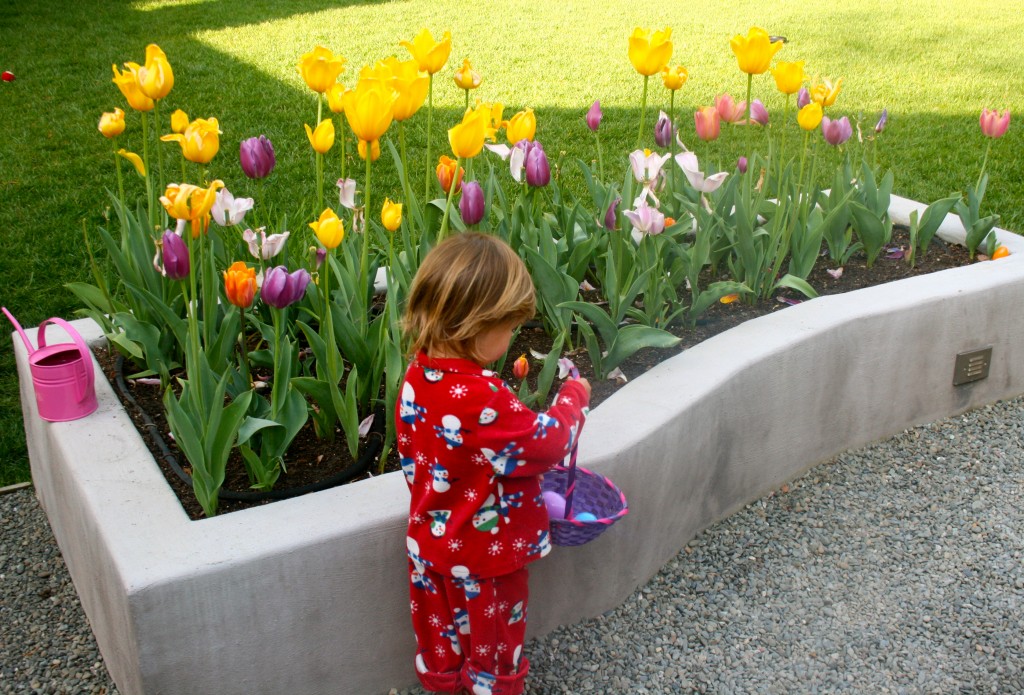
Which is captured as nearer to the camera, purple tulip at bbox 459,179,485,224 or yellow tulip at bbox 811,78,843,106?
purple tulip at bbox 459,179,485,224

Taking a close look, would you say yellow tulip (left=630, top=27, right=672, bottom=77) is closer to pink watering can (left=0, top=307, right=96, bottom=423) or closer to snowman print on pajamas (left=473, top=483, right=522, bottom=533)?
snowman print on pajamas (left=473, top=483, right=522, bottom=533)

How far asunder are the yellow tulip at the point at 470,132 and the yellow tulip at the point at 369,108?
19 cm

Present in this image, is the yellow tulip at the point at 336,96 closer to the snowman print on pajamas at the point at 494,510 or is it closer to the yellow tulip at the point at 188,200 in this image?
the yellow tulip at the point at 188,200

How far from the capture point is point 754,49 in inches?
113

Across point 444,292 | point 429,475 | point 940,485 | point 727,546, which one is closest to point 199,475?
point 429,475

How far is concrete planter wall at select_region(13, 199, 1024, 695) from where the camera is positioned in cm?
197

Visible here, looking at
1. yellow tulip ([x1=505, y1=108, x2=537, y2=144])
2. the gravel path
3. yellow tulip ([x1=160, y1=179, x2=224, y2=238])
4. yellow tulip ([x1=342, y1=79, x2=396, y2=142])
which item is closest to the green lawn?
yellow tulip ([x1=505, y1=108, x2=537, y2=144])

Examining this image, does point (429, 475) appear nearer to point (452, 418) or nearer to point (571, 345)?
point (452, 418)

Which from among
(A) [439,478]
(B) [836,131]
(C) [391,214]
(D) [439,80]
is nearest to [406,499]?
(A) [439,478]

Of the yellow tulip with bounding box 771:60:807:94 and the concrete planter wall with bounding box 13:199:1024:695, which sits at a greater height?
the yellow tulip with bounding box 771:60:807:94

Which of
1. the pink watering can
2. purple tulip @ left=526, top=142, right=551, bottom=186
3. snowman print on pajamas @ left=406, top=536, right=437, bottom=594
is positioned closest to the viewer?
snowman print on pajamas @ left=406, top=536, right=437, bottom=594

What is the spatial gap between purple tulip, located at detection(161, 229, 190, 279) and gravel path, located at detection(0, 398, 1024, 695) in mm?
874

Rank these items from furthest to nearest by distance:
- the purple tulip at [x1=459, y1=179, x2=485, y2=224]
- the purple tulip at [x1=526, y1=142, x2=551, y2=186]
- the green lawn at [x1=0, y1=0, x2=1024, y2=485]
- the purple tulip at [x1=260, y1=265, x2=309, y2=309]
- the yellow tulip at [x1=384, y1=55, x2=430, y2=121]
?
the green lawn at [x1=0, y1=0, x2=1024, y2=485] < the purple tulip at [x1=526, y1=142, x2=551, y2=186] < the purple tulip at [x1=459, y1=179, x2=485, y2=224] < the yellow tulip at [x1=384, y1=55, x2=430, y2=121] < the purple tulip at [x1=260, y1=265, x2=309, y2=309]

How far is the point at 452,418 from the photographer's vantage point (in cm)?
183
